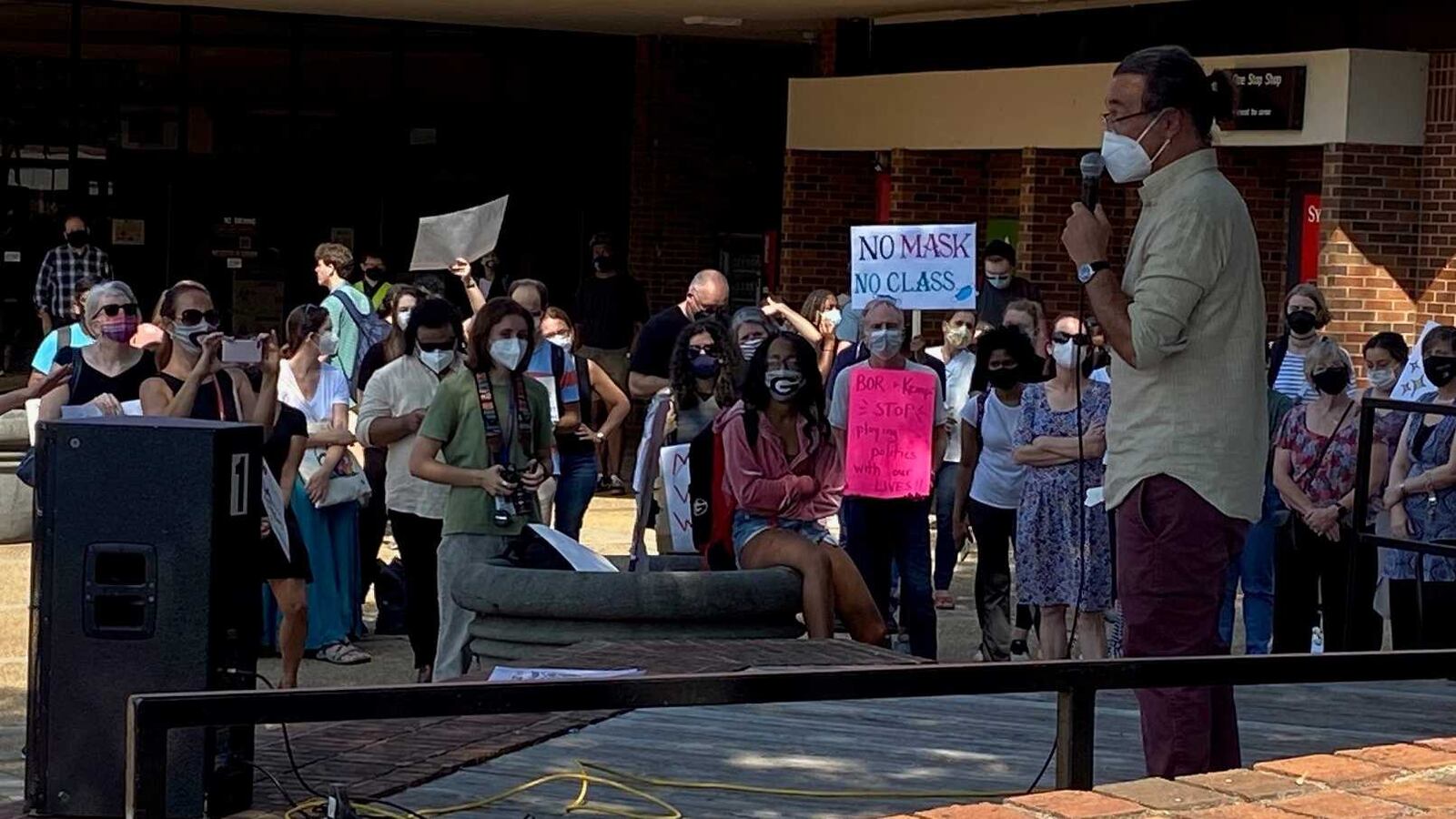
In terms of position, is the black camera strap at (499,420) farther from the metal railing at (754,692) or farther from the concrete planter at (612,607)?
the metal railing at (754,692)

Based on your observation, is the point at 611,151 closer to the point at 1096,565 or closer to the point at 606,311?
the point at 606,311

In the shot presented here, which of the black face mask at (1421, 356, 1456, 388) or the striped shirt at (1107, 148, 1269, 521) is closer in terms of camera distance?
the striped shirt at (1107, 148, 1269, 521)

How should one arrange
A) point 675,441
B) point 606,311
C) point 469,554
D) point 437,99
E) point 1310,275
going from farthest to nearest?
1. point 437,99
2. point 606,311
3. point 1310,275
4. point 675,441
5. point 469,554

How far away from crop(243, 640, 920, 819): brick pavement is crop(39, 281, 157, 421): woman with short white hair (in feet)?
7.79

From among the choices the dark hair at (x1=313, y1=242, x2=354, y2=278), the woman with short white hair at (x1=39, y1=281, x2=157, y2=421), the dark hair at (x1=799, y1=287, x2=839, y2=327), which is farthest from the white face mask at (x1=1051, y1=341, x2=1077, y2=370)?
the dark hair at (x1=313, y1=242, x2=354, y2=278)

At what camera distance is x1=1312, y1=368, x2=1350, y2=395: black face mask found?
1071 centimetres

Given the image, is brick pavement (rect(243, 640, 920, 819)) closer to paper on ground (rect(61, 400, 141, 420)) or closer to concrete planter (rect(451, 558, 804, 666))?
concrete planter (rect(451, 558, 804, 666))

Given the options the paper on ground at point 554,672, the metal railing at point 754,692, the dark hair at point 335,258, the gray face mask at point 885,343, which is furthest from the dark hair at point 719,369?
the metal railing at point 754,692

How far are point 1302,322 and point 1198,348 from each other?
7.65 metres

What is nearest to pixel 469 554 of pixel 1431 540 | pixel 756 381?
pixel 756 381

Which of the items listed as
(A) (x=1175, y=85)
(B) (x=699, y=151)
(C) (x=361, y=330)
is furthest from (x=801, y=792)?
(B) (x=699, y=151)

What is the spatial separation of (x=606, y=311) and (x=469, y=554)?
1187 centimetres

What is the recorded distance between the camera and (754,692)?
3650 millimetres

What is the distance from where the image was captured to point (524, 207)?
2638cm
